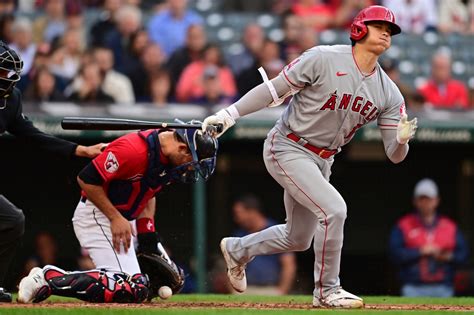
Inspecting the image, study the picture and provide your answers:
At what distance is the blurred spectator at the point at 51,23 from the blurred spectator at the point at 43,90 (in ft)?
2.61

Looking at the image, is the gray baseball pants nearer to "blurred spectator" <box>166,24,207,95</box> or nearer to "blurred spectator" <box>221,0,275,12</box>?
"blurred spectator" <box>166,24,207,95</box>

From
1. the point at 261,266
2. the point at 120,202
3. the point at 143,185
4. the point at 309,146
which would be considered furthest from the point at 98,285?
the point at 261,266

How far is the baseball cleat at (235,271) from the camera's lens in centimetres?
742

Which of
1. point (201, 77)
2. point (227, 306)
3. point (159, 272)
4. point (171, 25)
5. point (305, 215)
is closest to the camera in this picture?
point (227, 306)

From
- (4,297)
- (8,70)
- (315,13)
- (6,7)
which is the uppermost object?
(315,13)

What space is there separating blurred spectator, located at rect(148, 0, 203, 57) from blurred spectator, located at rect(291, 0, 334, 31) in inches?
48.7

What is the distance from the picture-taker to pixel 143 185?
6895 mm

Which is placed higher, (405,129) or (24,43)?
(24,43)

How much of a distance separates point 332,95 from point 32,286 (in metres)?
1.99

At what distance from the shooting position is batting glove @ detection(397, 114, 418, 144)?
22.0 feet

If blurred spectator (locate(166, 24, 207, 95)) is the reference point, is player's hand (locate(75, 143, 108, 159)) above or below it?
below

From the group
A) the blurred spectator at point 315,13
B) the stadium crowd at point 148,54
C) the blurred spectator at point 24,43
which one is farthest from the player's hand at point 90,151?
the blurred spectator at point 315,13

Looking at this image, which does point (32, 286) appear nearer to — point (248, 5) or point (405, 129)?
point (405, 129)

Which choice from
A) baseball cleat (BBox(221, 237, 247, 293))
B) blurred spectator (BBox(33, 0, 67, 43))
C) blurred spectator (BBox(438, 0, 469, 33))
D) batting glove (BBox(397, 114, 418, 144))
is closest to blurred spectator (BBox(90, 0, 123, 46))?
blurred spectator (BBox(33, 0, 67, 43))
